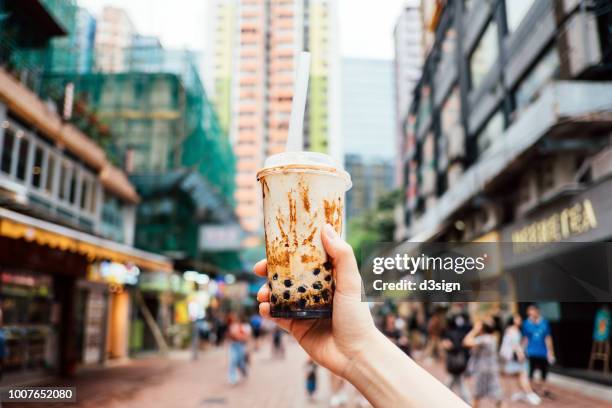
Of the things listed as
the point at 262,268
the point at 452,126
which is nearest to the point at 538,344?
the point at 262,268

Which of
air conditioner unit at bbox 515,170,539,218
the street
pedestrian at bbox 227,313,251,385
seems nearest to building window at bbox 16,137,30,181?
the street

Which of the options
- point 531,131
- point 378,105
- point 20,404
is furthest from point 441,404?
point 531,131

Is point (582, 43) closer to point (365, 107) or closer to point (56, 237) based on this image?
point (365, 107)

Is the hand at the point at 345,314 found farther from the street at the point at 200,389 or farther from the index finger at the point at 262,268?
the street at the point at 200,389

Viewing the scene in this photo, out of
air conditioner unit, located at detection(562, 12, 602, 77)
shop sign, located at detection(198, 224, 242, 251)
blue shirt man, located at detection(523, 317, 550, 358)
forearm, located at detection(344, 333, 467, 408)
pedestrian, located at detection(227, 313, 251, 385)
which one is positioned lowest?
pedestrian, located at detection(227, 313, 251, 385)

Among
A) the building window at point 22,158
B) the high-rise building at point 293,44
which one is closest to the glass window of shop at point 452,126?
the high-rise building at point 293,44

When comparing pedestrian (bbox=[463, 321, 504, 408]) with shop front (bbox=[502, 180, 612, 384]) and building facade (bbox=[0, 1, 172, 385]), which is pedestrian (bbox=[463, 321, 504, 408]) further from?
building facade (bbox=[0, 1, 172, 385])

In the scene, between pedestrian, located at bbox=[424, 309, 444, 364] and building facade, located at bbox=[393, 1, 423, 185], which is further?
pedestrian, located at bbox=[424, 309, 444, 364]
